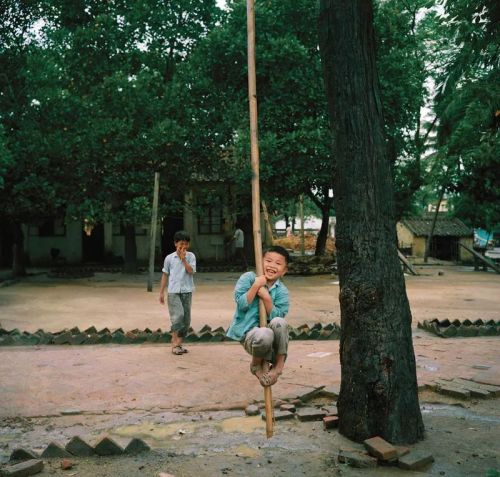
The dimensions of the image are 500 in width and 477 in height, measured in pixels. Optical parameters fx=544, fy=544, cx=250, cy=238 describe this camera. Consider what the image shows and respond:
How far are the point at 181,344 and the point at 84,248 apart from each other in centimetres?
1952

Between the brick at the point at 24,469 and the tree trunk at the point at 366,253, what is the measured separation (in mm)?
2378

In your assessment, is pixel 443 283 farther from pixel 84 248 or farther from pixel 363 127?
pixel 84 248

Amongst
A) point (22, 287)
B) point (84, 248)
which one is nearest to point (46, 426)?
point (22, 287)

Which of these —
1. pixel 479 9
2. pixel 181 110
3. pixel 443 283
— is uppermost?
pixel 181 110

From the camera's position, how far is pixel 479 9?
6250 millimetres

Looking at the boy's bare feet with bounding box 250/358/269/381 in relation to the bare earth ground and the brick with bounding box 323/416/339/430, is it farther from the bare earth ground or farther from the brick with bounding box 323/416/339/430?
the brick with bounding box 323/416/339/430

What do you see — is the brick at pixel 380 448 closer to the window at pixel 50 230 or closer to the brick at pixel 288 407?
the brick at pixel 288 407

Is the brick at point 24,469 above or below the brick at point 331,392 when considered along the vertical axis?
above

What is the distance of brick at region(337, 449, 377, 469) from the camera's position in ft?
12.9

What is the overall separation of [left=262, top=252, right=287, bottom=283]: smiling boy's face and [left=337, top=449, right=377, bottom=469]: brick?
1.42 meters

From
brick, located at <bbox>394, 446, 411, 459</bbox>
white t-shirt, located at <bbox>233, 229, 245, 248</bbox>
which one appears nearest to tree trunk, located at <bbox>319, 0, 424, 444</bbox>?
brick, located at <bbox>394, 446, 411, 459</bbox>

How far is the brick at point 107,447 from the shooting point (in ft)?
13.4

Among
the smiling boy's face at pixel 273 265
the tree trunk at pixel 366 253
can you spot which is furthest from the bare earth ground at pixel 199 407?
the smiling boy's face at pixel 273 265

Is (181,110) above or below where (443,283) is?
above
